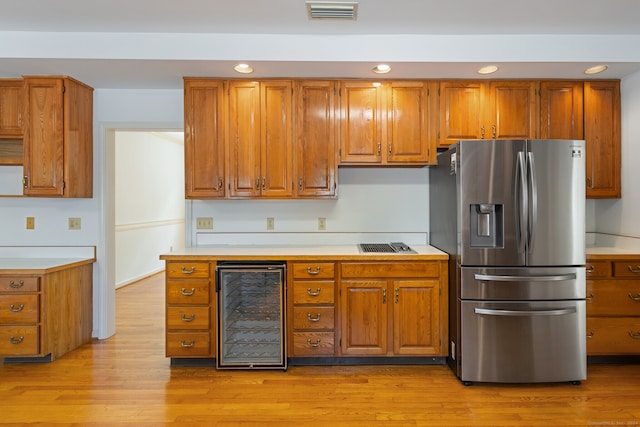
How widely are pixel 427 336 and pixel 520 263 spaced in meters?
0.88

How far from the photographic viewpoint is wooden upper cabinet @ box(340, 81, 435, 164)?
3.31 metres

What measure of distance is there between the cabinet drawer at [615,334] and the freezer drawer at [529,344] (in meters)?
0.38

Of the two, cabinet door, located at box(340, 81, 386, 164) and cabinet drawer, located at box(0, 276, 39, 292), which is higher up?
cabinet door, located at box(340, 81, 386, 164)

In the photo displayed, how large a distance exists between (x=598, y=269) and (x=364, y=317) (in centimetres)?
184

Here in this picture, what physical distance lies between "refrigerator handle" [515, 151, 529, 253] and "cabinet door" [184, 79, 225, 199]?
2263mm

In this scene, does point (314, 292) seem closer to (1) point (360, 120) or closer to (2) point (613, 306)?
(1) point (360, 120)

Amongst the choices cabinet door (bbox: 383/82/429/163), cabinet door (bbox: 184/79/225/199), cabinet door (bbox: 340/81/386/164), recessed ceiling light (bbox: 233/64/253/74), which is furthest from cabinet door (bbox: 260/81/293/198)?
cabinet door (bbox: 383/82/429/163)

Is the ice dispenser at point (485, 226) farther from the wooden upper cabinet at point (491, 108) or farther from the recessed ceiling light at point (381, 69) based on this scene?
the recessed ceiling light at point (381, 69)

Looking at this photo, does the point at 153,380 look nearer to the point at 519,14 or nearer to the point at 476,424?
the point at 476,424

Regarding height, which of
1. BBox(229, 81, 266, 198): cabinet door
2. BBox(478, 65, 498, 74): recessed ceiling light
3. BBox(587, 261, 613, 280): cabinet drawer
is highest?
BBox(478, 65, 498, 74): recessed ceiling light

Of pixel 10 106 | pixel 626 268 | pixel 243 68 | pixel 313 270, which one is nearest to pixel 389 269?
pixel 313 270

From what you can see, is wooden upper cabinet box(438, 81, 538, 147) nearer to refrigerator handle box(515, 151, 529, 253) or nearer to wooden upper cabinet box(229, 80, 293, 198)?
refrigerator handle box(515, 151, 529, 253)

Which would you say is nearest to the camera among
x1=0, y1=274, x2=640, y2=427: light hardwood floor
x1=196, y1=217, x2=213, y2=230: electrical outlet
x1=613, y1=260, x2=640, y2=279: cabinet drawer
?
x1=0, y1=274, x2=640, y2=427: light hardwood floor

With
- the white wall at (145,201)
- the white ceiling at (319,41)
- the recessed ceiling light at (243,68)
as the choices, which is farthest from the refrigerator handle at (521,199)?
the white wall at (145,201)
